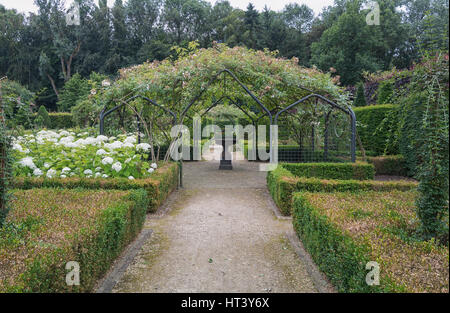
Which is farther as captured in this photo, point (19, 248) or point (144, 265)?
point (144, 265)

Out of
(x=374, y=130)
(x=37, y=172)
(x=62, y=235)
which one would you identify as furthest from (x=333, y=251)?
(x=374, y=130)

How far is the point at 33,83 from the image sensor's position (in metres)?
33.1

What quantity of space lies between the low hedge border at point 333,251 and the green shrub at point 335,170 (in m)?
3.34

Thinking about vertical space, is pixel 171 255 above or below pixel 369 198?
below

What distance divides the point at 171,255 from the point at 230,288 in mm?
1111

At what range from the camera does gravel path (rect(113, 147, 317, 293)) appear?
124 inches

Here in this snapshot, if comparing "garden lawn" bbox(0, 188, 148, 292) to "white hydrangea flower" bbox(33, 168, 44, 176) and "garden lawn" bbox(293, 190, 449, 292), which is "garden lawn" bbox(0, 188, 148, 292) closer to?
"white hydrangea flower" bbox(33, 168, 44, 176)

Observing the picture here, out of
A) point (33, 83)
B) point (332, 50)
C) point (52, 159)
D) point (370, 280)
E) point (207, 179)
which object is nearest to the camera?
point (370, 280)

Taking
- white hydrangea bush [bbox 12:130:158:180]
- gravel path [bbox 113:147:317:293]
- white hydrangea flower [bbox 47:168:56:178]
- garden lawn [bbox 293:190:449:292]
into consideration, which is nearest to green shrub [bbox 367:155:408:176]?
gravel path [bbox 113:147:317:293]

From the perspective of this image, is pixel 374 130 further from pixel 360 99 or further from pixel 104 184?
pixel 104 184

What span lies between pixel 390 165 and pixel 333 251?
866cm

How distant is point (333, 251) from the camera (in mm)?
2871
